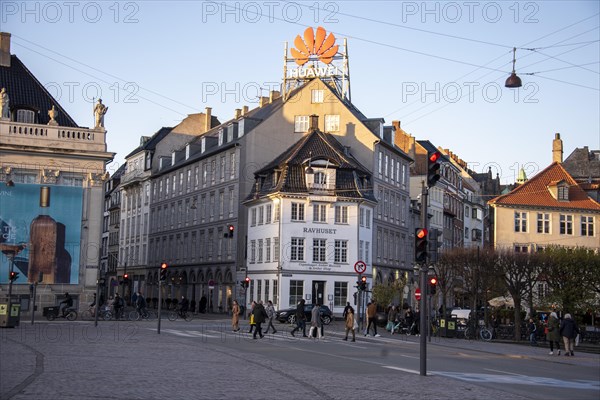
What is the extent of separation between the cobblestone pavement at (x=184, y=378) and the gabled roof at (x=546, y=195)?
60.1 meters

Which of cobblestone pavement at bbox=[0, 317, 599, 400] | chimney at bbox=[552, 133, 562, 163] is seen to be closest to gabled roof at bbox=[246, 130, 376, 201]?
chimney at bbox=[552, 133, 562, 163]

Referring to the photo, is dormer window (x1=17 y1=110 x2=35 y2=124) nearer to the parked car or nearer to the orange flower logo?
the parked car

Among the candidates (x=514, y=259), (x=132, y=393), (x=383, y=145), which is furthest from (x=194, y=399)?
(x=383, y=145)

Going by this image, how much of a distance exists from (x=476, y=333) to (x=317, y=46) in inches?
1559

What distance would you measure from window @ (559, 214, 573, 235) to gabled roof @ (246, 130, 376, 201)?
20.3 metres

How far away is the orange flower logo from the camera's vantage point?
7844 centimetres

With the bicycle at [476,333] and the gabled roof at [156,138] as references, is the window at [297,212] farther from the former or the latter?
the gabled roof at [156,138]

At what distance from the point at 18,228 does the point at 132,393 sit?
1648 inches

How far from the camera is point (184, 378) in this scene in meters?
17.9

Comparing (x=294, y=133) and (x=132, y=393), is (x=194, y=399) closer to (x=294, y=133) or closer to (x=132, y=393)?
(x=132, y=393)

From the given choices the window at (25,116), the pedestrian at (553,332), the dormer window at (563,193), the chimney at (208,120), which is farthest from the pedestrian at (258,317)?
the chimney at (208,120)

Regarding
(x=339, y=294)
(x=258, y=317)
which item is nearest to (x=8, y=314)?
(x=258, y=317)

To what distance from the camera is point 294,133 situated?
7781cm

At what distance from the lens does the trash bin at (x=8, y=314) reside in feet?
127
